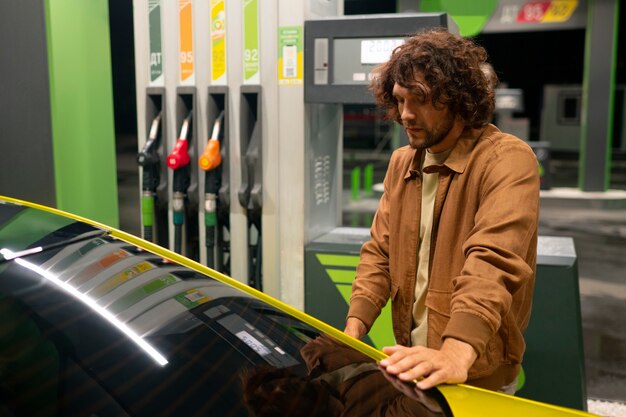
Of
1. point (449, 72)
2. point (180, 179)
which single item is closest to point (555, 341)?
point (449, 72)

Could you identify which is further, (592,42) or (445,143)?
(592,42)

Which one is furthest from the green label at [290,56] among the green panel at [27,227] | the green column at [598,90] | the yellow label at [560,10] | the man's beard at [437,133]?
the yellow label at [560,10]

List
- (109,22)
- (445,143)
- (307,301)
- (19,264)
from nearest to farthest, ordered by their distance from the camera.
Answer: (19,264), (445,143), (307,301), (109,22)

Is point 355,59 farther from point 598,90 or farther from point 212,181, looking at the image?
point 598,90

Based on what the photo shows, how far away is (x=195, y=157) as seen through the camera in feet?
11.5

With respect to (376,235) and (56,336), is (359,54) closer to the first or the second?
(376,235)

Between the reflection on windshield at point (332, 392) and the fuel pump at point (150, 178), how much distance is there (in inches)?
85.0

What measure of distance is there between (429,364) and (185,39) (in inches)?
94.2

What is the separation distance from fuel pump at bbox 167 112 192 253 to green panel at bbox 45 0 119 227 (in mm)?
563

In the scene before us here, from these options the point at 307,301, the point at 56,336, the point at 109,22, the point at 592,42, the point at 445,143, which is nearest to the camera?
the point at 56,336

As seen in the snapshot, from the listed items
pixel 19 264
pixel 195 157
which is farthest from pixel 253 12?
pixel 19 264

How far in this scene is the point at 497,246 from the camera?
1682mm

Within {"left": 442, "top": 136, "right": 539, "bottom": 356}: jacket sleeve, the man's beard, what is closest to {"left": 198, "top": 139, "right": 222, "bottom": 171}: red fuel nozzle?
the man's beard

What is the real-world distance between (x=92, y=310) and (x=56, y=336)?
0.11 m
